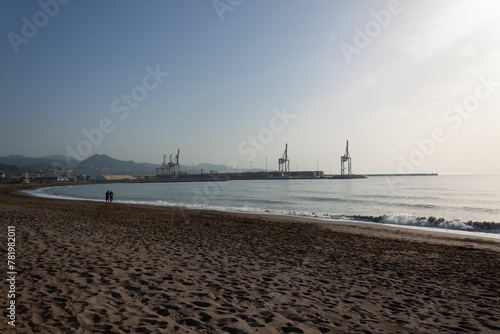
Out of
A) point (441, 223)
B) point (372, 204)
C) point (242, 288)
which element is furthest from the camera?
point (372, 204)

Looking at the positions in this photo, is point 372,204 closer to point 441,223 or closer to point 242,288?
point 441,223

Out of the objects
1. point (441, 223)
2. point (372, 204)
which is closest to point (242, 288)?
point (441, 223)

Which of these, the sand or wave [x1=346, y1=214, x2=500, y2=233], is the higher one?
the sand

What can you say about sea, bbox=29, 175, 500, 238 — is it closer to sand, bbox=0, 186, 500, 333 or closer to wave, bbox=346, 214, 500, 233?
wave, bbox=346, 214, 500, 233

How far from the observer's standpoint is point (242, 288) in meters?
5.09

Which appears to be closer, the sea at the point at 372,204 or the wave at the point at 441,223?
the wave at the point at 441,223

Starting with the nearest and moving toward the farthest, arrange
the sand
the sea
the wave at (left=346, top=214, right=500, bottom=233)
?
the sand → the wave at (left=346, top=214, right=500, bottom=233) → the sea

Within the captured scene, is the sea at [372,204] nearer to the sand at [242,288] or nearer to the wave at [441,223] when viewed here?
the wave at [441,223]

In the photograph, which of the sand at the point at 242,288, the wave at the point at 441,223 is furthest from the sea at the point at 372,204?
the sand at the point at 242,288

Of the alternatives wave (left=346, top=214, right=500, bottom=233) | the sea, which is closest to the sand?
wave (left=346, top=214, right=500, bottom=233)

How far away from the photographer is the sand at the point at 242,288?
3791 millimetres

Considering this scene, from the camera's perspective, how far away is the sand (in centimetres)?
379

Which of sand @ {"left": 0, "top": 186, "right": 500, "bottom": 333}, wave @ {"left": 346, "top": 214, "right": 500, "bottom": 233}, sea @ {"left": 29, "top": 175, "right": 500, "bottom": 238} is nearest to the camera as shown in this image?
sand @ {"left": 0, "top": 186, "right": 500, "bottom": 333}

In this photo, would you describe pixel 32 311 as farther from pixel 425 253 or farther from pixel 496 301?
pixel 425 253
